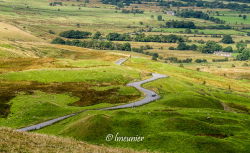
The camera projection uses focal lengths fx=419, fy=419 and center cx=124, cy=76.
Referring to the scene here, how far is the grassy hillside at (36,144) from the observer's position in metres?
36.9

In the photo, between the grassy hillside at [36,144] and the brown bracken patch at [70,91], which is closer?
the grassy hillside at [36,144]

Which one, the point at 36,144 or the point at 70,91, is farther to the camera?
the point at 70,91

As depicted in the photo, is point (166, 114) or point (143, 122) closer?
point (143, 122)

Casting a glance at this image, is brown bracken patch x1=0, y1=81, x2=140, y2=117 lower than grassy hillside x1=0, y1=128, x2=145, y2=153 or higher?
lower

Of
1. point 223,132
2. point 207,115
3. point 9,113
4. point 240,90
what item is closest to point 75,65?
point 240,90

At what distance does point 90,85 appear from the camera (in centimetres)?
12200

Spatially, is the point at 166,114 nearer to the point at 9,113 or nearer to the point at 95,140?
the point at 95,140

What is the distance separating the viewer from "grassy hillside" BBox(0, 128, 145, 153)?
36906mm

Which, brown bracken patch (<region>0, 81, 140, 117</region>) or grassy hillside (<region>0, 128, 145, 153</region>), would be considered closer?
grassy hillside (<region>0, 128, 145, 153</region>)

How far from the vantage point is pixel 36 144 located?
4028 centimetres

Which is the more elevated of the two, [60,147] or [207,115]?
[60,147]

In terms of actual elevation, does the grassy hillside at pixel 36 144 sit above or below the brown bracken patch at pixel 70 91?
above

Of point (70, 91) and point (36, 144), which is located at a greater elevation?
point (36, 144)

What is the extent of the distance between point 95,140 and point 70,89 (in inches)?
2130
